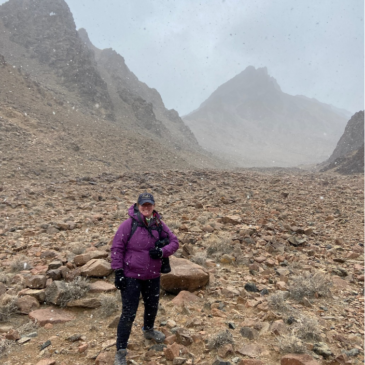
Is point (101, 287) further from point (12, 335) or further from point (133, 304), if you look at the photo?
point (133, 304)

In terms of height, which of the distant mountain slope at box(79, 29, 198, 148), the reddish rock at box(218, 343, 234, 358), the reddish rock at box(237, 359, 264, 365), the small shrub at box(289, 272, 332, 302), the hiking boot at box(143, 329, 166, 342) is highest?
the distant mountain slope at box(79, 29, 198, 148)

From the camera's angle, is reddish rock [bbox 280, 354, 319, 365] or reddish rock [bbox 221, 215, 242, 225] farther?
reddish rock [bbox 221, 215, 242, 225]

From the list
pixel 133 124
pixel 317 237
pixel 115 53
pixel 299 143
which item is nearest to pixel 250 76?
pixel 299 143

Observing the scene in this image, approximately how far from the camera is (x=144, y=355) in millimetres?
3258

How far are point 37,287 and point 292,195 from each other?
10.2 m

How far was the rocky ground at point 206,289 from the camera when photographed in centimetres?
324

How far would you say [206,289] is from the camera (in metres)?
4.74

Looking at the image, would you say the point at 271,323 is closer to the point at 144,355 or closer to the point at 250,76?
the point at 144,355

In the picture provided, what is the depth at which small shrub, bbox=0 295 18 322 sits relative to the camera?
3791 mm

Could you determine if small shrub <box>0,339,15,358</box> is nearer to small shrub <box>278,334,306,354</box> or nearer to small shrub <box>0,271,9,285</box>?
small shrub <box>0,271,9,285</box>

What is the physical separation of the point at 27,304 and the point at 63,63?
185 feet

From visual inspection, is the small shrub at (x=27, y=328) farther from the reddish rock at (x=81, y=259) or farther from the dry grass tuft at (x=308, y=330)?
the dry grass tuft at (x=308, y=330)

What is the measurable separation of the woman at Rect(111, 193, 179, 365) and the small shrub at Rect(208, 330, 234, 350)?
2.15 ft

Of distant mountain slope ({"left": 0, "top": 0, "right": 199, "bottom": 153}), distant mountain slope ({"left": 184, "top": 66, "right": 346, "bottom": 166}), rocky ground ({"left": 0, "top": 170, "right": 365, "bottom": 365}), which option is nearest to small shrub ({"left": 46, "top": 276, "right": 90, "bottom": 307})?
rocky ground ({"left": 0, "top": 170, "right": 365, "bottom": 365})
